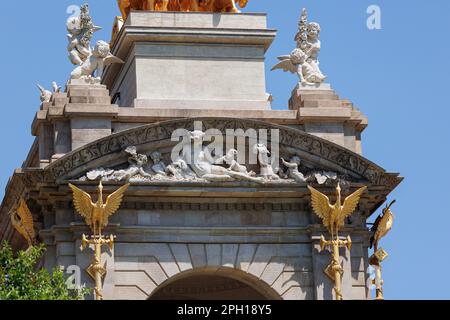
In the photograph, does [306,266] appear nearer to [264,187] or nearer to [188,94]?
[264,187]

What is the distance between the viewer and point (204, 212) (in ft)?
228

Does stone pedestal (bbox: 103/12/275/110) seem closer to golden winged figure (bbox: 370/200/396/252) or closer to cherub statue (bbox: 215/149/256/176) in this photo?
cherub statue (bbox: 215/149/256/176)

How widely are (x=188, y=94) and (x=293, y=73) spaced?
364cm

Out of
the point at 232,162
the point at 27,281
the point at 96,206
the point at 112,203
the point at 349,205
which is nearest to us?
the point at 27,281

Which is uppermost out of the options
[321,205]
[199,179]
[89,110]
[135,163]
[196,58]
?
[196,58]

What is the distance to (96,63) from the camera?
71.2 meters

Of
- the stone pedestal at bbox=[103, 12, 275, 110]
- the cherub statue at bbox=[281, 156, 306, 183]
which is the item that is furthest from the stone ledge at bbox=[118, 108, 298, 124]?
the cherub statue at bbox=[281, 156, 306, 183]

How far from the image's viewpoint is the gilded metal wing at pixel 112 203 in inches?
2672

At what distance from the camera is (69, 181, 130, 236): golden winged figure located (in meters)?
67.6

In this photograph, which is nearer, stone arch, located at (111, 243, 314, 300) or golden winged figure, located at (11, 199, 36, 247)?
→ stone arch, located at (111, 243, 314, 300)

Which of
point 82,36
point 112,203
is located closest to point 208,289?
point 112,203

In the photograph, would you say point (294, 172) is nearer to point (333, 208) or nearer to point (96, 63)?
point (333, 208)

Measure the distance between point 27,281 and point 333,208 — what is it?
12.4 meters
